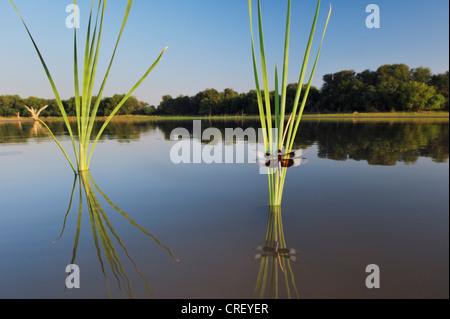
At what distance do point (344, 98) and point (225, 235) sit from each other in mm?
53149

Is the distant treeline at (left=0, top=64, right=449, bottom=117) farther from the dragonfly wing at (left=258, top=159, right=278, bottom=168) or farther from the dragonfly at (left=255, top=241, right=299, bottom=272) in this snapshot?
the dragonfly at (left=255, top=241, right=299, bottom=272)

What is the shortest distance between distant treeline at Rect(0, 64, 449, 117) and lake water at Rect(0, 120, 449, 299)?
2674 cm

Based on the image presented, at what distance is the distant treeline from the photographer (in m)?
38.2

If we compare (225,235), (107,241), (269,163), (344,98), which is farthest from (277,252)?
(344,98)

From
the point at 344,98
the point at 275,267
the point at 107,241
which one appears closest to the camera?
the point at 275,267

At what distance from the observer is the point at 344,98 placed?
48.8m

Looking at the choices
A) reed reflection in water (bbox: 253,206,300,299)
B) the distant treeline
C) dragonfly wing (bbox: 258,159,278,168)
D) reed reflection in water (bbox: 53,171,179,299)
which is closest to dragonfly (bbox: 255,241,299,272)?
reed reflection in water (bbox: 253,206,300,299)

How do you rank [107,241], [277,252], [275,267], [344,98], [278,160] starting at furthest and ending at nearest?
[344,98] < [278,160] < [107,241] < [277,252] < [275,267]

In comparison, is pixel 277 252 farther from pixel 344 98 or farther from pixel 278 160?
pixel 344 98

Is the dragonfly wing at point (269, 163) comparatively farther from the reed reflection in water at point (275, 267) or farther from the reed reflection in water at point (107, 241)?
the reed reflection in water at point (107, 241)

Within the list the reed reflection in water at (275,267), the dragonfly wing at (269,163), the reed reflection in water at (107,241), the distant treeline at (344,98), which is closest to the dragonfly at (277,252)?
the reed reflection in water at (275,267)

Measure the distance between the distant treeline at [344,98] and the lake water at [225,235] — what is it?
2674cm

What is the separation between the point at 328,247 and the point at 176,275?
106cm
